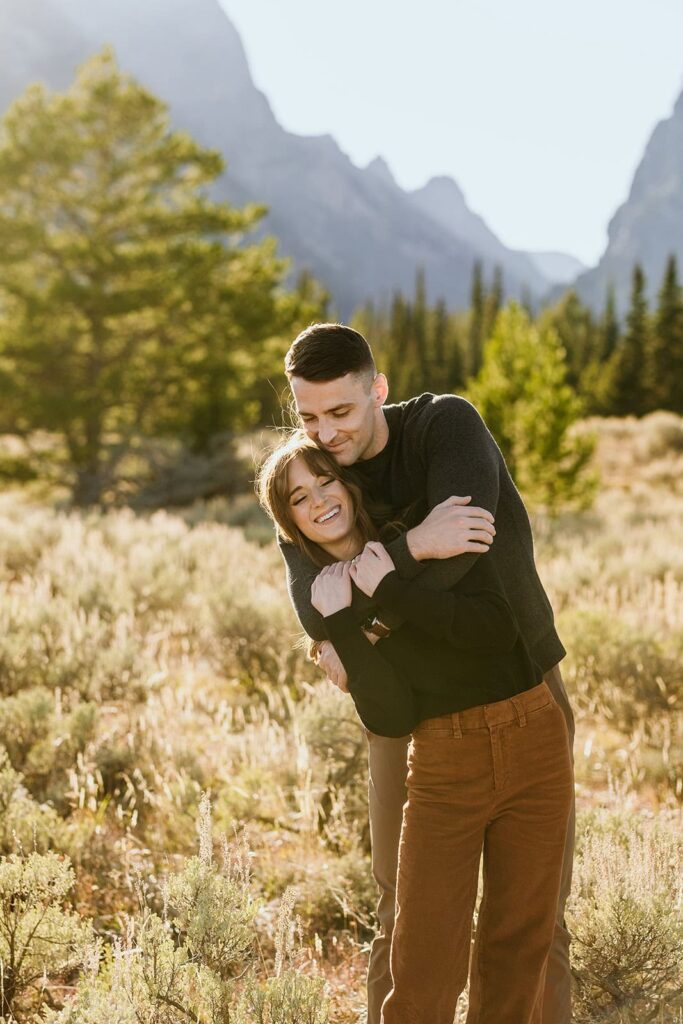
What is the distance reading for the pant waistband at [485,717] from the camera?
200 cm

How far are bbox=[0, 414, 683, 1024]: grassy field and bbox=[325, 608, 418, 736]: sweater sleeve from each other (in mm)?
532

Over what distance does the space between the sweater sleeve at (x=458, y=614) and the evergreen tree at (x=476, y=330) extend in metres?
Answer: 62.7

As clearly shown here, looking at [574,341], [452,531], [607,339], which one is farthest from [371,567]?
[574,341]

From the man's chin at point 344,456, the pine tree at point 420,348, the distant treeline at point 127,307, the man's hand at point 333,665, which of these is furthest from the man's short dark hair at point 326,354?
the pine tree at point 420,348

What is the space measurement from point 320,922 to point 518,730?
5.79 feet

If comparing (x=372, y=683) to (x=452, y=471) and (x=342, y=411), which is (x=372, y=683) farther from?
(x=342, y=411)

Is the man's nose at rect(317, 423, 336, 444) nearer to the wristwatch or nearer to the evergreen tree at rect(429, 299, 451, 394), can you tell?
the wristwatch

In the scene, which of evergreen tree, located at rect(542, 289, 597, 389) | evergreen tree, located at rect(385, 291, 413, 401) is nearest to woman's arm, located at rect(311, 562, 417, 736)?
evergreen tree, located at rect(542, 289, 597, 389)

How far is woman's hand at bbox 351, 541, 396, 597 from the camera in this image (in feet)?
6.82

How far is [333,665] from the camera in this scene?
88.5 inches

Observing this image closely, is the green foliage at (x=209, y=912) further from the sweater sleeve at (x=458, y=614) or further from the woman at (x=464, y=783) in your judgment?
the sweater sleeve at (x=458, y=614)

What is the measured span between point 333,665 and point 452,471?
673mm

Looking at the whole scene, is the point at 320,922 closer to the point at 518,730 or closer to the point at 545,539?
the point at 518,730

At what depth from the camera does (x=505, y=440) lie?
72.6 ft
